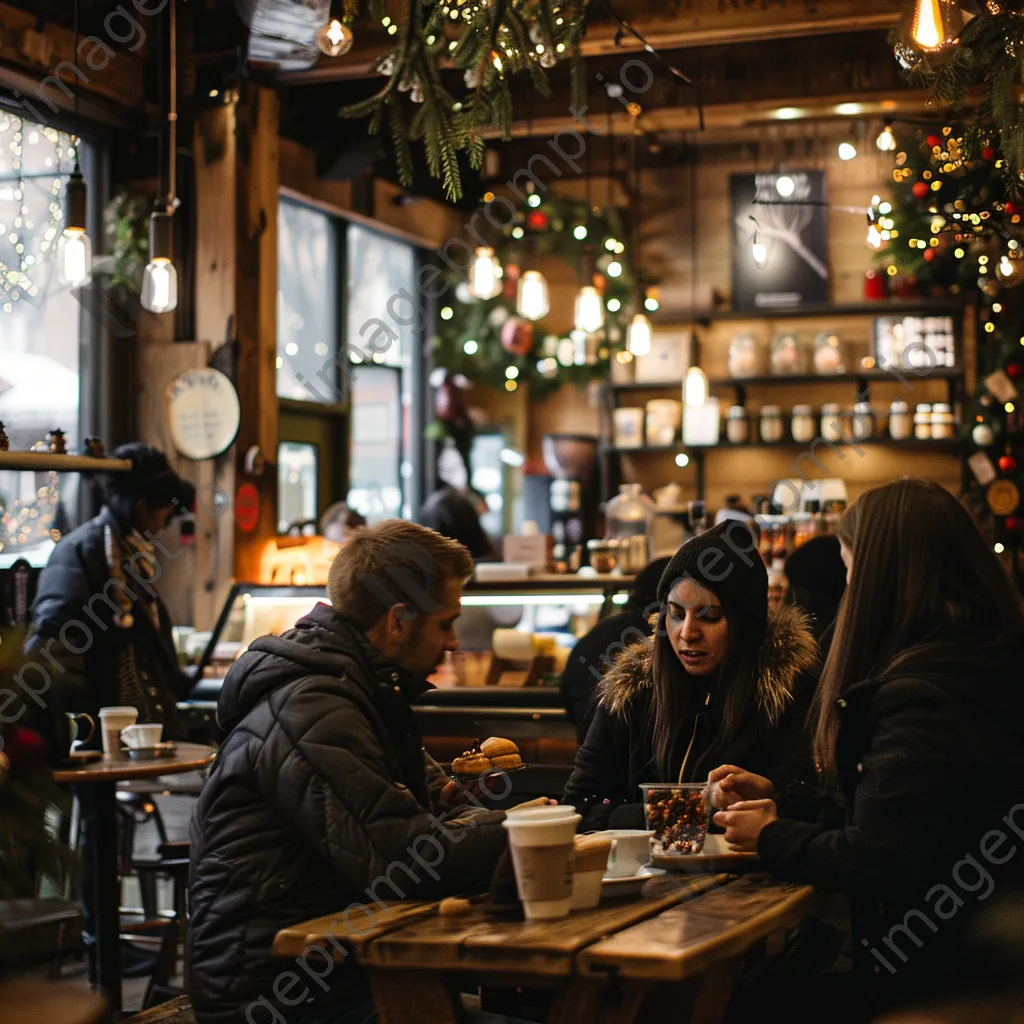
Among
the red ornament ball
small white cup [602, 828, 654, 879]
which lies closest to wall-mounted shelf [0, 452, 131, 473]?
small white cup [602, 828, 654, 879]

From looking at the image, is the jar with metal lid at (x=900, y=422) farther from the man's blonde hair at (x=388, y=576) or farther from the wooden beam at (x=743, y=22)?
the man's blonde hair at (x=388, y=576)

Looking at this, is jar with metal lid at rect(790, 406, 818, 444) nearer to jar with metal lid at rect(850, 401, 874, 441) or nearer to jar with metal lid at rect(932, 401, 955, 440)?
jar with metal lid at rect(850, 401, 874, 441)

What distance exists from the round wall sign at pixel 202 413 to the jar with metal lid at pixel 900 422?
4.45m

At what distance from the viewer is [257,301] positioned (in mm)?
7938

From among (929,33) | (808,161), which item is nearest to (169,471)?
(929,33)

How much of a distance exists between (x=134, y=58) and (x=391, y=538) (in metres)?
5.70

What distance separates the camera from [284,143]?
28.4 feet

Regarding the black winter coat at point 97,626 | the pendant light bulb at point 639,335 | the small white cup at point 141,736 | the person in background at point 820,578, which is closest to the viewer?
the small white cup at point 141,736

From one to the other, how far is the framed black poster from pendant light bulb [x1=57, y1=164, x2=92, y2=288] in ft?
17.9

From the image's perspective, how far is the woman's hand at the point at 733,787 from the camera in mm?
2893

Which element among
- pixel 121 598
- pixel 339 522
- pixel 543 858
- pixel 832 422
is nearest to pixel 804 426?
pixel 832 422

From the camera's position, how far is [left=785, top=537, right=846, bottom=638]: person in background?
5.28m

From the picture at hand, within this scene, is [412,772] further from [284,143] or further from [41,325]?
[284,143]

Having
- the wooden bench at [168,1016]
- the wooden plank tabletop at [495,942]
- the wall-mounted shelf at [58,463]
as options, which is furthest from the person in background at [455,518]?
the wooden plank tabletop at [495,942]
